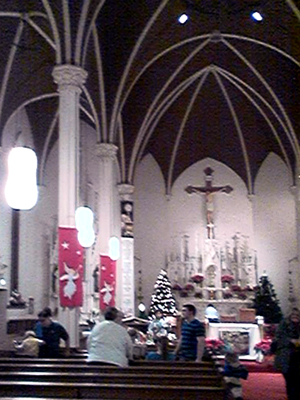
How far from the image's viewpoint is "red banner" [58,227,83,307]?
44.6ft

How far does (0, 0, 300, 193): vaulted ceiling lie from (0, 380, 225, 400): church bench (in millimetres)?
10014

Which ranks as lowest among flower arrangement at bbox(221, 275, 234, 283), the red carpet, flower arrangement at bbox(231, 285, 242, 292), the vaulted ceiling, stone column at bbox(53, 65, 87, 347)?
the red carpet

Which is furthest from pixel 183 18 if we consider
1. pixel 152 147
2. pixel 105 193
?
pixel 152 147

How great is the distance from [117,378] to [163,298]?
736 inches

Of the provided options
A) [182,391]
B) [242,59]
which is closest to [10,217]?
[242,59]

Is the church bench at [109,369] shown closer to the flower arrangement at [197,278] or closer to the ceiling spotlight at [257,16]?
the ceiling spotlight at [257,16]

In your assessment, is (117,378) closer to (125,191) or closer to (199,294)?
(125,191)

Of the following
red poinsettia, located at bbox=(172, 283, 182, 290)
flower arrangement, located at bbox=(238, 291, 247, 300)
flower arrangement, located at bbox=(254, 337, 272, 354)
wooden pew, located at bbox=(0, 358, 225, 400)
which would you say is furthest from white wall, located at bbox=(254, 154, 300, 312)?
wooden pew, located at bbox=(0, 358, 225, 400)

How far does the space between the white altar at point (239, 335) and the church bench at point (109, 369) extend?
1183 centimetres

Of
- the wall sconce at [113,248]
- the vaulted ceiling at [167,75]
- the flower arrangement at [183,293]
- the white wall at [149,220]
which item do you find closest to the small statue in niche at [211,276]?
the flower arrangement at [183,293]

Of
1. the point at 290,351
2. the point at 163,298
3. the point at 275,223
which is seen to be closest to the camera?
the point at 290,351

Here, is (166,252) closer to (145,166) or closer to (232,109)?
(145,166)

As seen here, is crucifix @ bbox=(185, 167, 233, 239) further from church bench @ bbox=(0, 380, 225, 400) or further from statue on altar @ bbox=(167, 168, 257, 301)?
church bench @ bbox=(0, 380, 225, 400)

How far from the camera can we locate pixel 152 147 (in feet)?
92.8
